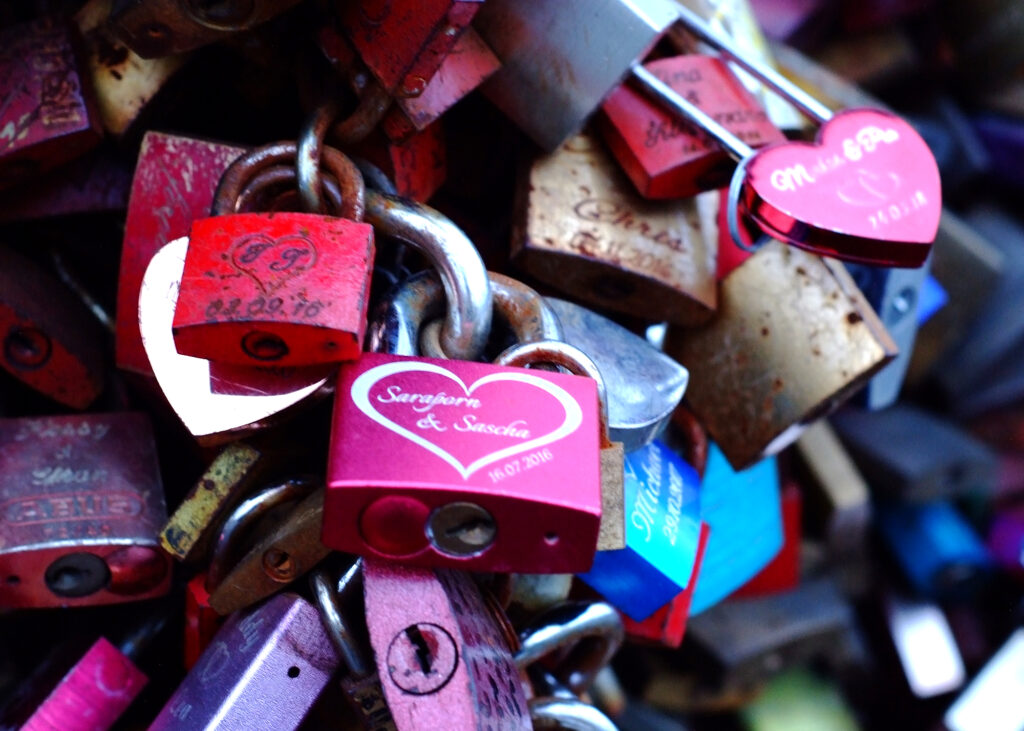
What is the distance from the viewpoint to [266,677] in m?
0.73

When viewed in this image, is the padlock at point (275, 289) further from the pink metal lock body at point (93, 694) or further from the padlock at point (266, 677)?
the pink metal lock body at point (93, 694)

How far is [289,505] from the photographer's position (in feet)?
2.69

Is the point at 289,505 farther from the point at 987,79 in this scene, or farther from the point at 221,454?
the point at 987,79

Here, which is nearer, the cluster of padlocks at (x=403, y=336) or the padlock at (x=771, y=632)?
the cluster of padlocks at (x=403, y=336)

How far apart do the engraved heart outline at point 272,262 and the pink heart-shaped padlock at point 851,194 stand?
1.53 ft

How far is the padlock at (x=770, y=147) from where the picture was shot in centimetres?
91

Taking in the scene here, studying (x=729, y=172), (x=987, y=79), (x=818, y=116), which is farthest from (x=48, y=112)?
(x=987, y=79)

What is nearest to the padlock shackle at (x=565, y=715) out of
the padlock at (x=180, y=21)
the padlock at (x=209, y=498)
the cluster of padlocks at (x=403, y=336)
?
the cluster of padlocks at (x=403, y=336)

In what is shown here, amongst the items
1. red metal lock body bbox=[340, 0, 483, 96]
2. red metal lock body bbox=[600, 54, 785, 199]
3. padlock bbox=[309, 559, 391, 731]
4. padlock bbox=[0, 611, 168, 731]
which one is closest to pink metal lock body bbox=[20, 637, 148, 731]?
padlock bbox=[0, 611, 168, 731]

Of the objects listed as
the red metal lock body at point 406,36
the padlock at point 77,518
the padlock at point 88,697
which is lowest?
the padlock at point 88,697

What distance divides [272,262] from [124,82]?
0.38 metres

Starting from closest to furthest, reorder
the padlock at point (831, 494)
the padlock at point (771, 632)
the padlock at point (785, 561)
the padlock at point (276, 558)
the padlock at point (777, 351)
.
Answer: the padlock at point (276, 558)
the padlock at point (777, 351)
the padlock at point (785, 561)
the padlock at point (771, 632)
the padlock at point (831, 494)

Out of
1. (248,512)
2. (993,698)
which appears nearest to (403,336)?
(248,512)

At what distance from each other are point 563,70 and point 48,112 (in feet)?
1.69
